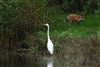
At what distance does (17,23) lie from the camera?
25547 mm

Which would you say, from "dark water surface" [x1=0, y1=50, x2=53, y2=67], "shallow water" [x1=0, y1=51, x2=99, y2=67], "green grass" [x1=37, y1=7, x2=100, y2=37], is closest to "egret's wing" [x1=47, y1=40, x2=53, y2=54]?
"shallow water" [x1=0, y1=51, x2=99, y2=67]

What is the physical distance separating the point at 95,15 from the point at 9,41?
303 inches

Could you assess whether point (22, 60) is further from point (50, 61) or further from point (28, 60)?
point (50, 61)

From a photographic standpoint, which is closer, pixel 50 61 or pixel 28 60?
pixel 50 61

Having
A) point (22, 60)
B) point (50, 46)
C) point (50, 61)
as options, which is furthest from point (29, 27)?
point (50, 61)

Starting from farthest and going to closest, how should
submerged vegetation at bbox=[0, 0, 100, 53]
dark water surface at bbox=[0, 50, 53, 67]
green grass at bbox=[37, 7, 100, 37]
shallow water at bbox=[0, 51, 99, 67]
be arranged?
green grass at bbox=[37, 7, 100, 37]
submerged vegetation at bbox=[0, 0, 100, 53]
dark water surface at bbox=[0, 50, 53, 67]
shallow water at bbox=[0, 51, 99, 67]

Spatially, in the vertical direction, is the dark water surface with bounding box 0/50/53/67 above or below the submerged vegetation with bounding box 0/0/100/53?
below

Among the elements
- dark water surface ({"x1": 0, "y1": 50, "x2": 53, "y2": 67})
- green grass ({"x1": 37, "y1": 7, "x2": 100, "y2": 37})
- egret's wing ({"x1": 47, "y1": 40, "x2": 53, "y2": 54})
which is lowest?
dark water surface ({"x1": 0, "y1": 50, "x2": 53, "y2": 67})

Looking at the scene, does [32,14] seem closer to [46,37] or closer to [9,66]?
[46,37]

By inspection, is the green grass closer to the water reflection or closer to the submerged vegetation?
the submerged vegetation

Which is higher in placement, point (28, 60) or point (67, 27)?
point (67, 27)

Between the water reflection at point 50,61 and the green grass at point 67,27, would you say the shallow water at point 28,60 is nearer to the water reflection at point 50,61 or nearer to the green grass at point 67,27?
the water reflection at point 50,61

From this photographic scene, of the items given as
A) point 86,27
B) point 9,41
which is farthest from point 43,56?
point 86,27

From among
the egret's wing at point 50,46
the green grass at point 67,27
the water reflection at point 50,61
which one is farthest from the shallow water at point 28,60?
the green grass at point 67,27
